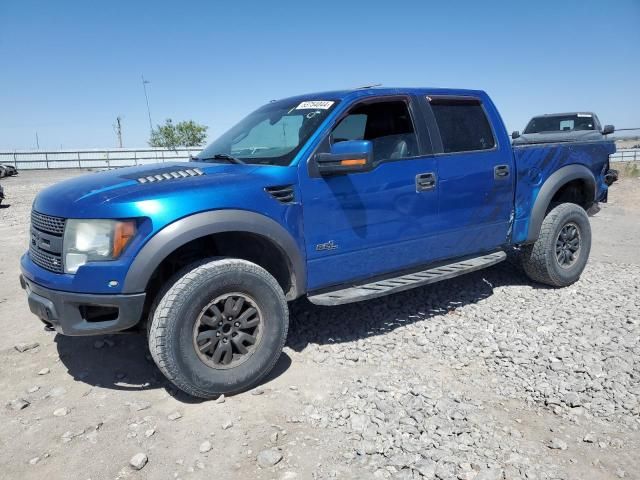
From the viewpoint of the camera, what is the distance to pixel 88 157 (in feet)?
85.2

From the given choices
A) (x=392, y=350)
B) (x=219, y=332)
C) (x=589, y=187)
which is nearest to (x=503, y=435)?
(x=392, y=350)

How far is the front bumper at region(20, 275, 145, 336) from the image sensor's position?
8.96 ft

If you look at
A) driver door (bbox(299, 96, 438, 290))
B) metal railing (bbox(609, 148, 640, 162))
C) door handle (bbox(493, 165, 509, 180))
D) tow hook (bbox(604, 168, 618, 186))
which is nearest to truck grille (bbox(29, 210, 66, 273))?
driver door (bbox(299, 96, 438, 290))

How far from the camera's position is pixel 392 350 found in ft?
12.1

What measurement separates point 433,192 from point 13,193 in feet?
47.9

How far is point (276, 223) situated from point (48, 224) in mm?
1408

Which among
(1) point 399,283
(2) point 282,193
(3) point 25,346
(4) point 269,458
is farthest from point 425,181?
(3) point 25,346

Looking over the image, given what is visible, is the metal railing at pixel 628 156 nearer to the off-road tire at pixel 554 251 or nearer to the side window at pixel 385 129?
the off-road tire at pixel 554 251

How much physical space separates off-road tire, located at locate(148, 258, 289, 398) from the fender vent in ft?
1.58

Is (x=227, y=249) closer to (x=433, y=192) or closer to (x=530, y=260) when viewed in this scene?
(x=433, y=192)

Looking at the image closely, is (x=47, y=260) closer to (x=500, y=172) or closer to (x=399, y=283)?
(x=399, y=283)

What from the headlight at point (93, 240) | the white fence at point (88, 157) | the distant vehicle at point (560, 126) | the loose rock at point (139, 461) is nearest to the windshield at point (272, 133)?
the headlight at point (93, 240)

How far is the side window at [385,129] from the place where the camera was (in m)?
3.71

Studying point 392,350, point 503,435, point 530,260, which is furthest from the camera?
point 530,260
